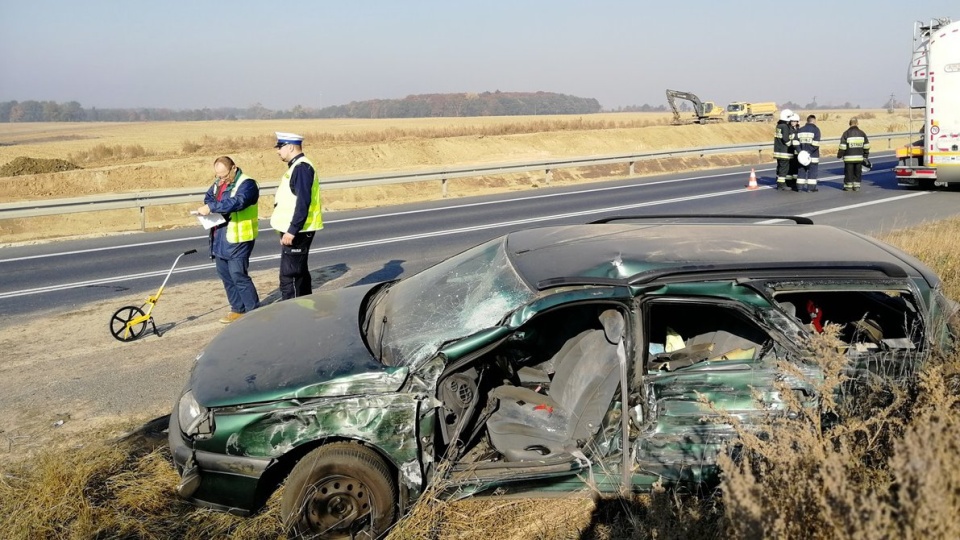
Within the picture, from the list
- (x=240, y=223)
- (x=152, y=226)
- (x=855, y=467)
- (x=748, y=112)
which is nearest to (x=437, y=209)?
(x=152, y=226)

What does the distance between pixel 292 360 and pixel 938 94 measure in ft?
51.4

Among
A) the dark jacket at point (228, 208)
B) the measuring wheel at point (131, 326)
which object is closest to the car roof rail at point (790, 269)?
the dark jacket at point (228, 208)

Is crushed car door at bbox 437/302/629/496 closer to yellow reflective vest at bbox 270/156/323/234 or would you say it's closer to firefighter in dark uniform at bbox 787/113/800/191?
yellow reflective vest at bbox 270/156/323/234

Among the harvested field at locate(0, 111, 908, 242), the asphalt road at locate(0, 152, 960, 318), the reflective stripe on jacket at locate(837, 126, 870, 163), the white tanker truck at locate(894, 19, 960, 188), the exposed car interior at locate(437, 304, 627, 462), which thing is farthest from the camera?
the harvested field at locate(0, 111, 908, 242)

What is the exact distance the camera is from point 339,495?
143 inches

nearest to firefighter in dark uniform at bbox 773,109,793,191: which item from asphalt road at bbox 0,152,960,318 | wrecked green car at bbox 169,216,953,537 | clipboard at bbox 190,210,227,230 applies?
asphalt road at bbox 0,152,960,318

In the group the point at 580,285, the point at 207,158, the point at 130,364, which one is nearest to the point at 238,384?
the point at 580,285

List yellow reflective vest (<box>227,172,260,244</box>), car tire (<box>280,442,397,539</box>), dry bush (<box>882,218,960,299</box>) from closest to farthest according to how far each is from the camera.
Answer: car tire (<box>280,442,397,539</box>) < dry bush (<box>882,218,960,299</box>) < yellow reflective vest (<box>227,172,260,244</box>)

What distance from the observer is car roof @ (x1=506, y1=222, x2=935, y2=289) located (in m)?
3.88

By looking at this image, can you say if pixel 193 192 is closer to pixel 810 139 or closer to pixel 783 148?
pixel 783 148

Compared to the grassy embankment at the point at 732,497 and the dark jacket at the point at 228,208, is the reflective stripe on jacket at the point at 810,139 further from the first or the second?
the grassy embankment at the point at 732,497

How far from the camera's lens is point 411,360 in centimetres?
381

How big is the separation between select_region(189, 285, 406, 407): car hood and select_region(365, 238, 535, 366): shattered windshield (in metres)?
0.14

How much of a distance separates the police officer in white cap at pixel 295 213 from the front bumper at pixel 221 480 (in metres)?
3.55
